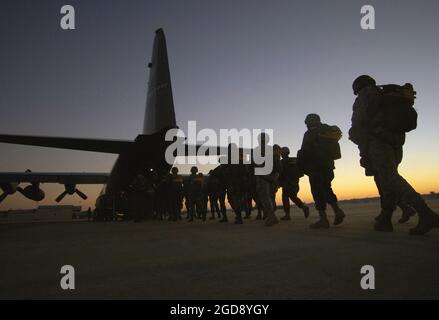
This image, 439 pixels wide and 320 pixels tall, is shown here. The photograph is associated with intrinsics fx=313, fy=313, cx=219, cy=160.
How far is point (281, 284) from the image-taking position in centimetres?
200

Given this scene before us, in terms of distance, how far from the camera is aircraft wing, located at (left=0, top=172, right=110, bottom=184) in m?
19.0

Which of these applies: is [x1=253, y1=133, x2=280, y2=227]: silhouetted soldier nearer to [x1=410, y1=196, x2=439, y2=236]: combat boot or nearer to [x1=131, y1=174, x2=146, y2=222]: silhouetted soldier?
[x1=410, y1=196, x2=439, y2=236]: combat boot

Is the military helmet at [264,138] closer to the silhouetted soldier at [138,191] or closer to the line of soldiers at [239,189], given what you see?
the line of soldiers at [239,189]

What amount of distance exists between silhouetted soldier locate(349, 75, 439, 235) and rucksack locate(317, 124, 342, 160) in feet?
3.47

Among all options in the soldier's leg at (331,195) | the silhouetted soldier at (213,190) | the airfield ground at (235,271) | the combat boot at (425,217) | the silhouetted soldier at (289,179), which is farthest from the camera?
the silhouetted soldier at (213,190)

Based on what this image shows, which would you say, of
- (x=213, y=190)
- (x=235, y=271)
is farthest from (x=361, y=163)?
(x=213, y=190)

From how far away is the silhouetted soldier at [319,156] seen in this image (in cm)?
591

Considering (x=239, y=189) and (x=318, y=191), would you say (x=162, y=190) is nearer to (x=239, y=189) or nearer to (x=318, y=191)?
(x=239, y=189)

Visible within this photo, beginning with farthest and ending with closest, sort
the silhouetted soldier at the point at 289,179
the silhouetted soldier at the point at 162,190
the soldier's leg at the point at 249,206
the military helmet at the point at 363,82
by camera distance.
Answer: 1. the silhouetted soldier at the point at 162,190
2. the soldier's leg at the point at 249,206
3. the silhouetted soldier at the point at 289,179
4. the military helmet at the point at 363,82

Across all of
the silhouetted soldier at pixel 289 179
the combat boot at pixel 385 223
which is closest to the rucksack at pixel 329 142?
the combat boot at pixel 385 223

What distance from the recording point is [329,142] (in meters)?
6.00

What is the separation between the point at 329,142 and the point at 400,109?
173 centimetres

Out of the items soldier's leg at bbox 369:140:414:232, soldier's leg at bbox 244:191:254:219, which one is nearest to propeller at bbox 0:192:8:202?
soldier's leg at bbox 244:191:254:219
